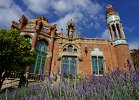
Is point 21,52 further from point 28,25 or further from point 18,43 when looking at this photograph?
point 28,25

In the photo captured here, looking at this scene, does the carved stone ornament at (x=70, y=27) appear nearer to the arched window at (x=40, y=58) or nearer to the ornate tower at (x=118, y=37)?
the arched window at (x=40, y=58)

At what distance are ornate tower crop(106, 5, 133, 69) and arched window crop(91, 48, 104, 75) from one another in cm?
230

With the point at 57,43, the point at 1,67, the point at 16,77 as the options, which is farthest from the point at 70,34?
the point at 1,67

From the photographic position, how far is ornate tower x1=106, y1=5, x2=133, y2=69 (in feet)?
→ 69.7

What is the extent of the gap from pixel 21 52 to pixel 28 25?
968cm

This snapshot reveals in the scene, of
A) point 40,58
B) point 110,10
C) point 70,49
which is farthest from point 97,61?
point 110,10

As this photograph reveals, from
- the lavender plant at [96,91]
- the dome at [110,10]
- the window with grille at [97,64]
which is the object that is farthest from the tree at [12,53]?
the dome at [110,10]

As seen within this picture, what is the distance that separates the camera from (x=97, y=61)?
22016 mm

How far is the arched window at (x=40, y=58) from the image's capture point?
1971 centimetres

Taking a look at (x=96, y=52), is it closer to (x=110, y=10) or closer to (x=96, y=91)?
(x=110, y=10)

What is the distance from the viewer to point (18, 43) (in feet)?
44.7

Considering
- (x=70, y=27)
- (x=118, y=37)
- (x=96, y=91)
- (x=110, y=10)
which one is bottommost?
(x=96, y=91)

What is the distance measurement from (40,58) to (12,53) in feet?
26.3

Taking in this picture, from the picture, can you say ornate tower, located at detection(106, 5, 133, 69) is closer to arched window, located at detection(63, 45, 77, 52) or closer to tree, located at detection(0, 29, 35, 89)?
arched window, located at detection(63, 45, 77, 52)
